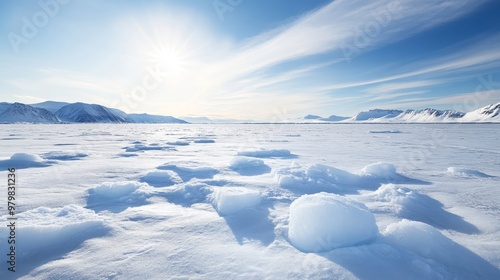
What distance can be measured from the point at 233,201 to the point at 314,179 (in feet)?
7.52

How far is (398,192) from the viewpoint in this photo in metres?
4.07

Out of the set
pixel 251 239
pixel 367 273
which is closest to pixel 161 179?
pixel 251 239

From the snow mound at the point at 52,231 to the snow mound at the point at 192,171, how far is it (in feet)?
8.33

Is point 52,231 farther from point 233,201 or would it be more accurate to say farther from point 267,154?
point 267,154

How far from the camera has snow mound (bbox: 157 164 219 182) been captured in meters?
5.79

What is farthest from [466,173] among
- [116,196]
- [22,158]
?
[22,158]

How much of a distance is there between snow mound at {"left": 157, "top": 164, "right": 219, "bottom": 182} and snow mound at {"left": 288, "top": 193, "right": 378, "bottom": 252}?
3433mm

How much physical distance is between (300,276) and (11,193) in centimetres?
478

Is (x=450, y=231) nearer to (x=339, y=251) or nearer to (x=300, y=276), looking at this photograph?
(x=339, y=251)

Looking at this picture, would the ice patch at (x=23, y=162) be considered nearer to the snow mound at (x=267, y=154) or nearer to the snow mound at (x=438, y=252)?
the snow mound at (x=267, y=154)

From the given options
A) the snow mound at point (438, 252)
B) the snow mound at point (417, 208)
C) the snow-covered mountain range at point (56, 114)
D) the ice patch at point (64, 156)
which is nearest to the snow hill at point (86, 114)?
the snow-covered mountain range at point (56, 114)

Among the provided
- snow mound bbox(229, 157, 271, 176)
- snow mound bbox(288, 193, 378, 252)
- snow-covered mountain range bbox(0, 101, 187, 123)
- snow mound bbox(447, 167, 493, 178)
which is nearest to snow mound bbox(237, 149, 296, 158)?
snow mound bbox(229, 157, 271, 176)

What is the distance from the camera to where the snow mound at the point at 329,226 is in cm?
247

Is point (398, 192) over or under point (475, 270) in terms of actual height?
over
